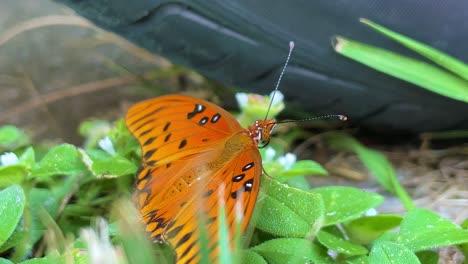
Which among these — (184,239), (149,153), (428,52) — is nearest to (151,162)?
(149,153)

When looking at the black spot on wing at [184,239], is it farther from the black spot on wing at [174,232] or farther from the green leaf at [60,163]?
the green leaf at [60,163]

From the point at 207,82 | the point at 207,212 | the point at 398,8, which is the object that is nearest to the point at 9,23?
the point at 207,82

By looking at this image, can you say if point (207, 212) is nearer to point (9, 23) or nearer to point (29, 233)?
point (29, 233)

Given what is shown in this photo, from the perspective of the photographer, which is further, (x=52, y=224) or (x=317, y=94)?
(x=317, y=94)

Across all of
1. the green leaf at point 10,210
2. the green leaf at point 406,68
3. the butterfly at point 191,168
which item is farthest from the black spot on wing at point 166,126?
the green leaf at point 406,68

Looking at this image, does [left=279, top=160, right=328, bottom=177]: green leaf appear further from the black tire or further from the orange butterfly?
the black tire

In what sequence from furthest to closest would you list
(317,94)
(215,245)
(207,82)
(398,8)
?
(207,82) < (317,94) < (398,8) < (215,245)

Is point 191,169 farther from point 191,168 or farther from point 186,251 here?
point 186,251
